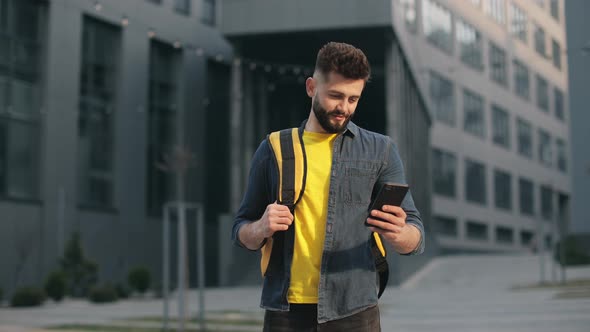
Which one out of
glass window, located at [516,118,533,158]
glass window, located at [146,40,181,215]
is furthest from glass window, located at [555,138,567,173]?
glass window, located at [146,40,181,215]

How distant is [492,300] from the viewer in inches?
763

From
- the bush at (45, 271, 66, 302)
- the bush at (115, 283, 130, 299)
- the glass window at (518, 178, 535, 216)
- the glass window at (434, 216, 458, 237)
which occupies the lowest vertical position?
the bush at (115, 283, 130, 299)

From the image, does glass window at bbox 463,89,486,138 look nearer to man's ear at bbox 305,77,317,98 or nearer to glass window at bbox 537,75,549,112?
glass window at bbox 537,75,549,112

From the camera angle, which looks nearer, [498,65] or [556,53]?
[498,65]

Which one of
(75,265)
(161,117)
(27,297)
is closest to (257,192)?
(27,297)

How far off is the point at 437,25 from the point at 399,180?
151 feet

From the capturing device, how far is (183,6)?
120 ft

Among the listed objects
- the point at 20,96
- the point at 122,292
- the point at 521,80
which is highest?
the point at 521,80

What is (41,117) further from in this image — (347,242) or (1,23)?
(347,242)

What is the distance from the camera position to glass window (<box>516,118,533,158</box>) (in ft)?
197

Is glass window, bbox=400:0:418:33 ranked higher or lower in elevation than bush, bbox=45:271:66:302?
higher

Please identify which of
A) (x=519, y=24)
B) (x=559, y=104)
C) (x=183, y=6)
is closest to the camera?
(x=183, y=6)

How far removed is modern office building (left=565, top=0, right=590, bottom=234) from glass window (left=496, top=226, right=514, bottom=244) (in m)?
20.4

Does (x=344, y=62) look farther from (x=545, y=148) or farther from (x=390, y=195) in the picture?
(x=545, y=148)
